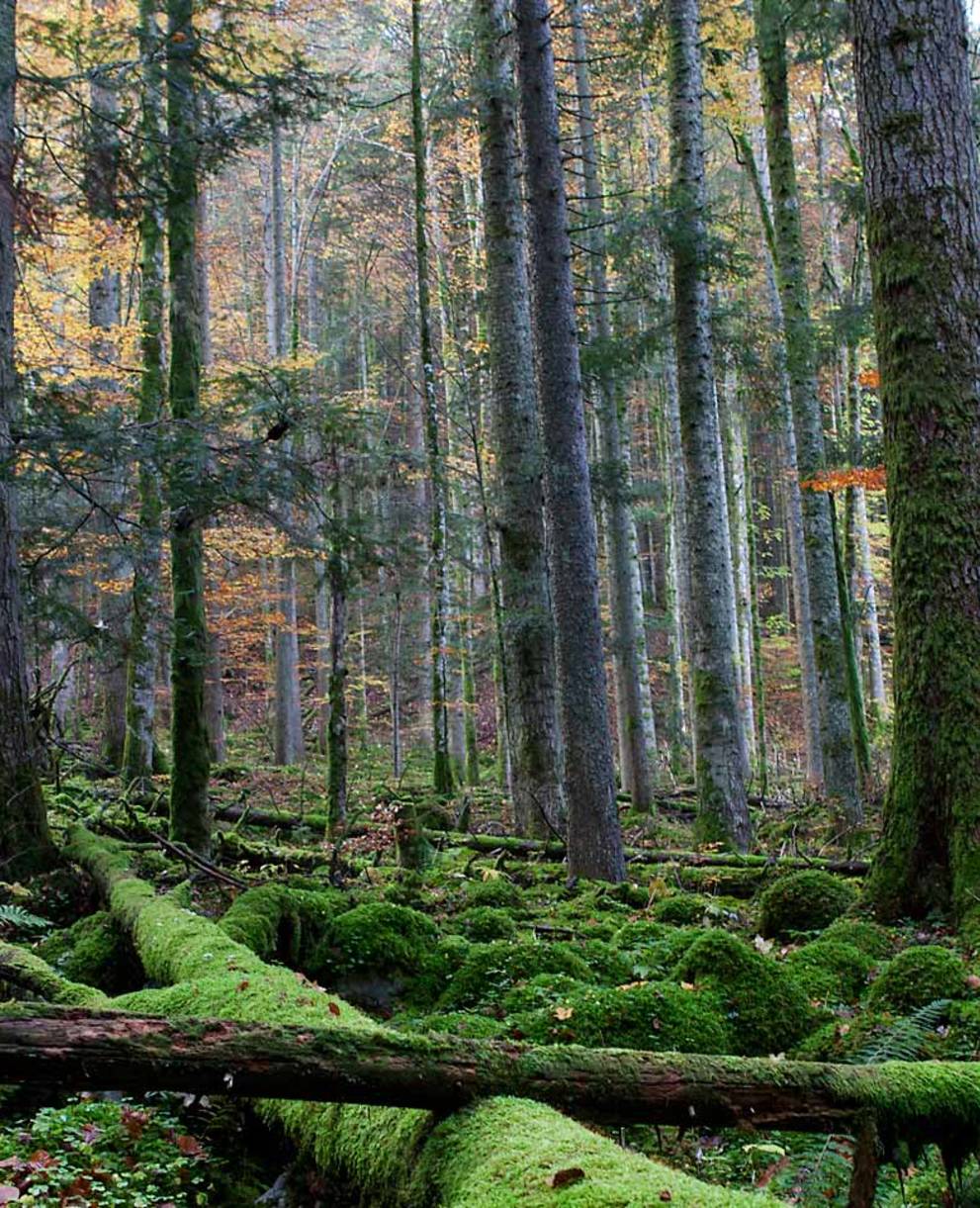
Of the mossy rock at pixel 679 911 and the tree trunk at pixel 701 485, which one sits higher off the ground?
the tree trunk at pixel 701 485

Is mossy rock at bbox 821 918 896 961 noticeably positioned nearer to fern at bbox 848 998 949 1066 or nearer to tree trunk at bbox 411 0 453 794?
fern at bbox 848 998 949 1066

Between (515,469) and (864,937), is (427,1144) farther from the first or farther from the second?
(515,469)

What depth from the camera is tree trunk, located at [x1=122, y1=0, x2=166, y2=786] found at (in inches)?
390

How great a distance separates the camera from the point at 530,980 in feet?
18.0

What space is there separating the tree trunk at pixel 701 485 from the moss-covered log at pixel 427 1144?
308 inches

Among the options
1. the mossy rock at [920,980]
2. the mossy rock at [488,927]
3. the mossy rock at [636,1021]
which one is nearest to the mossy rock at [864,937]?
the mossy rock at [920,980]

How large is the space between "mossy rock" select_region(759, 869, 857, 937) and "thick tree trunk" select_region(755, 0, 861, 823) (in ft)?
20.7

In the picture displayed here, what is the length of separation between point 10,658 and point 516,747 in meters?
6.04

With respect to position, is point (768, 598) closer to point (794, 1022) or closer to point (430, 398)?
point (430, 398)

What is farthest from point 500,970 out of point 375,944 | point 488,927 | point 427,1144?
point 427,1144

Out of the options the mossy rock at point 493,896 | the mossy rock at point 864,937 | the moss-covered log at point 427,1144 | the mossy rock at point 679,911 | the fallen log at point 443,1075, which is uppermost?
the fallen log at point 443,1075

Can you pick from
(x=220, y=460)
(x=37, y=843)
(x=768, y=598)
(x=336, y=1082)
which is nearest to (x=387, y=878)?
(x=37, y=843)

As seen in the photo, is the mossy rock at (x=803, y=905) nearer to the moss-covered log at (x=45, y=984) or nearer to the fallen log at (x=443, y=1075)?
the fallen log at (x=443, y=1075)

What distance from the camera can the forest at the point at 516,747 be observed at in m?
2.79
